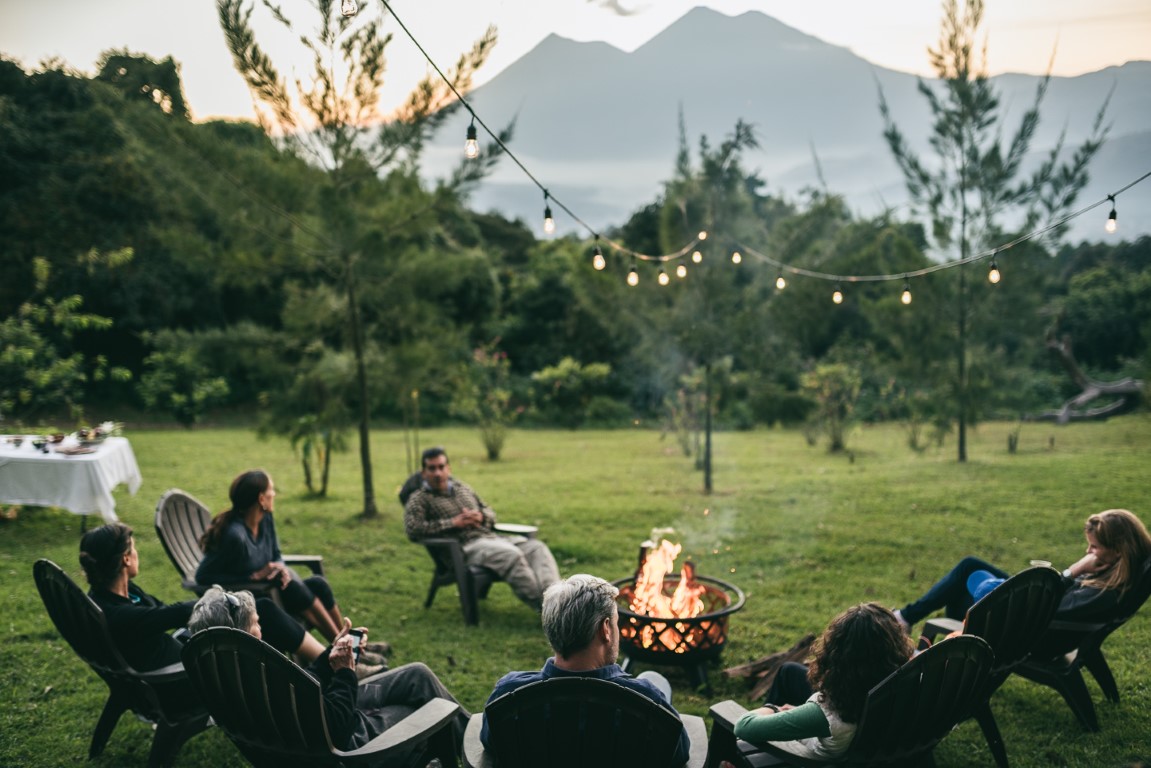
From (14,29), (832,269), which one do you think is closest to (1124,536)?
(832,269)

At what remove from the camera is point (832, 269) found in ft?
38.3

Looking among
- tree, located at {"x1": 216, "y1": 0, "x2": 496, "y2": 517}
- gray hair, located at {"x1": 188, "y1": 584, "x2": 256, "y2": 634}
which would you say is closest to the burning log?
gray hair, located at {"x1": 188, "y1": 584, "x2": 256, "y2": 634}

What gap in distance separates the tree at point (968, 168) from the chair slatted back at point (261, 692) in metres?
11.2

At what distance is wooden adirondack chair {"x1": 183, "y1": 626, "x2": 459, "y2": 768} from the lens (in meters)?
2.51

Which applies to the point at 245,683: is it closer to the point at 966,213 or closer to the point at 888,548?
the point at 888,548

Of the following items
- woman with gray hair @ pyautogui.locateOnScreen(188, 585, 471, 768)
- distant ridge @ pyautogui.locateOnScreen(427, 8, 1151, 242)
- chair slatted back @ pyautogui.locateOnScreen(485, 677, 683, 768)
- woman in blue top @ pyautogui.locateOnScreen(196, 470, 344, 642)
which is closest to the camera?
chair slatted back @ pyautogui.locateOnScreen(485, 677, 683, 768)

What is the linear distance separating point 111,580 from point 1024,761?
4.12 m

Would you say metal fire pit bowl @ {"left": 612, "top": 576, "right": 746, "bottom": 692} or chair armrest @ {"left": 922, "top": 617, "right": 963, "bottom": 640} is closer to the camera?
chair armrest @ {"left": 922, "top": 617, "right": 963, "bottom": 640}

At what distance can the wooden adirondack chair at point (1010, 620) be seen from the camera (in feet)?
10.1

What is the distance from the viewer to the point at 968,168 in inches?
448

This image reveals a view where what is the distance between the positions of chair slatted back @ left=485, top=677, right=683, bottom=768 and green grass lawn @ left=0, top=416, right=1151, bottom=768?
1913mm

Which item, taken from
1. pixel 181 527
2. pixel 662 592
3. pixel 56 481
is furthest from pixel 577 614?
pixel 56 481

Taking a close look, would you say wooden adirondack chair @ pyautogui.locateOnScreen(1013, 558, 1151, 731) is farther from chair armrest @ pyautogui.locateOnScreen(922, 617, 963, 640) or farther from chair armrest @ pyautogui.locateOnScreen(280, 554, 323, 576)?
chair armrest @ pyautogui.locateOnScreen(280, 554, 323, 576)

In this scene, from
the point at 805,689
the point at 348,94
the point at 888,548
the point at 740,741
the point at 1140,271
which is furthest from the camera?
the point at 1140,271
